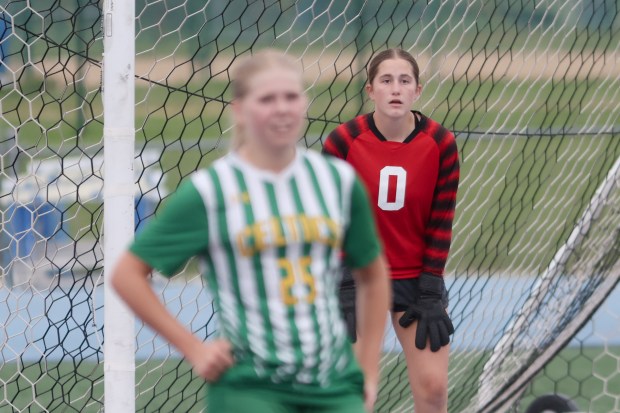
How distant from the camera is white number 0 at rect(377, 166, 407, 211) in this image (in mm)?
3973

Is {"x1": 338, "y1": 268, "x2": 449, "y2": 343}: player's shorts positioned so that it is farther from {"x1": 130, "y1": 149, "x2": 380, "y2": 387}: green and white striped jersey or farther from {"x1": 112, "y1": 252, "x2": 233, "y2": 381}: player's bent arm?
{"x1": 112, "y1": 252, "x2": 233, "y2": 381}: player's bent arm

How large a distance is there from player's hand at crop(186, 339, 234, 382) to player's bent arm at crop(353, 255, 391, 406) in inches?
13.5

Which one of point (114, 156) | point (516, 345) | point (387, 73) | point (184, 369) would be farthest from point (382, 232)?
point (184, 369)

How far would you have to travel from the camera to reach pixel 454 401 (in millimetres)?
5254

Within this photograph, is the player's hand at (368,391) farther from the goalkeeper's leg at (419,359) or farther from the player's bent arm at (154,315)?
the goalkeeper's leg at (419,359)

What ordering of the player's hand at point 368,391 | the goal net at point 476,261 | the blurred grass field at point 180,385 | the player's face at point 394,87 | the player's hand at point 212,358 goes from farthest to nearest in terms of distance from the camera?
1. the blurred grass field at point 180,385
2. the goal net at point 476,261
3. the player's face at point 394,87
4. the player's hand at point 368,391
5. the player's hand at point 212,358

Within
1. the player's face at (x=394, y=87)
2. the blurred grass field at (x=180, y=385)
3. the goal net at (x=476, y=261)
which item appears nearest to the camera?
the player's face at (x=394, y=87)

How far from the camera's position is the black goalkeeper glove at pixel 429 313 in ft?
13.2

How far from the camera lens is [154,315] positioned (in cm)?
242

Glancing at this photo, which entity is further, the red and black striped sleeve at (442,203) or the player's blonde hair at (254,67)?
the red and black striped sleeve at (442,203)

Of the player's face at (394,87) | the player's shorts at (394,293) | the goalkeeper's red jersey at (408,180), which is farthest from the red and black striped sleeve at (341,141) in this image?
the player's shorts at (394,293)

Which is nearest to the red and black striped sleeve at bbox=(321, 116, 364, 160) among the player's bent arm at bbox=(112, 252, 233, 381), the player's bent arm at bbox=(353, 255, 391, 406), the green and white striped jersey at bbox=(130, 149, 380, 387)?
the player's bent arm at bbox=(353, 255, 391, 406)

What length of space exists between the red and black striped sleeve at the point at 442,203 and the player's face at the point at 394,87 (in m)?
0.18

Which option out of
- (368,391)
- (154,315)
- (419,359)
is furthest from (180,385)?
(154,315)
